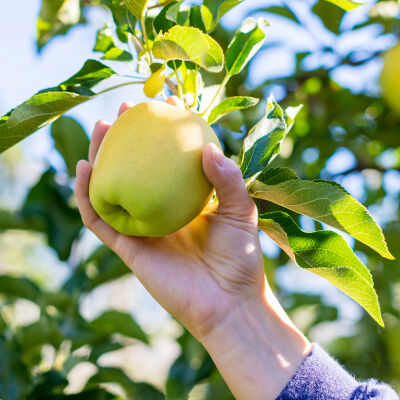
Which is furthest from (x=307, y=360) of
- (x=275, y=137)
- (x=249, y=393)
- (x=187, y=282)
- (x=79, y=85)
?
(x=79, y=85)

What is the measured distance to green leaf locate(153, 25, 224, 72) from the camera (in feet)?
2.09

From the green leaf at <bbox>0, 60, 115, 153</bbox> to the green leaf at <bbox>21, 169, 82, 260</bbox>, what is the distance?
0.49 metres

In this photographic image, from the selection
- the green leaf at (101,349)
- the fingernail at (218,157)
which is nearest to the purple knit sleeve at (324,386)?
the fingernail at (218,157)

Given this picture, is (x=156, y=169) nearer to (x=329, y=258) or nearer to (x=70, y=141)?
(x=329, y=258)

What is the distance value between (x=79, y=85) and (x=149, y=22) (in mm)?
176

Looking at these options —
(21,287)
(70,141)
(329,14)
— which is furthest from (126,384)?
(329,14)

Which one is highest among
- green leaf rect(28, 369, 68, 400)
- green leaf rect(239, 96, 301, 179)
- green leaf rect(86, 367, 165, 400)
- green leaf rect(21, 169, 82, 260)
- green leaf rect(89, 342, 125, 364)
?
green leaf rect(239, 96, 301, 179)

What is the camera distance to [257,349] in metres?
0.84

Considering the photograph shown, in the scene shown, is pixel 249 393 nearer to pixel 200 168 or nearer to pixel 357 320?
Result: pixel 200 168

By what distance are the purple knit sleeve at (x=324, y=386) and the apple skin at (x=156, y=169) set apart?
33 cm

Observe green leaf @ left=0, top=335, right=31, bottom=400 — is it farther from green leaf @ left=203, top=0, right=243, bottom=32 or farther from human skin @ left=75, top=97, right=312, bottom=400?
green leaf @ left=203, top=0, right=243, bottom=32

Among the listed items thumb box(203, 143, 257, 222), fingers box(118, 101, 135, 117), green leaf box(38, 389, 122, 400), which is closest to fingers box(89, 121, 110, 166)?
fingers box(118, 101, 135, 117)

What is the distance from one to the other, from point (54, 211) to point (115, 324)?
0.35 meters

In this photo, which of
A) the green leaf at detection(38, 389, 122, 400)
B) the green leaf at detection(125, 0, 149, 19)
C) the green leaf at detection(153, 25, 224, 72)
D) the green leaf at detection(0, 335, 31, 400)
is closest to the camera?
the green leaf at detection(153, 25, 224, 72)
